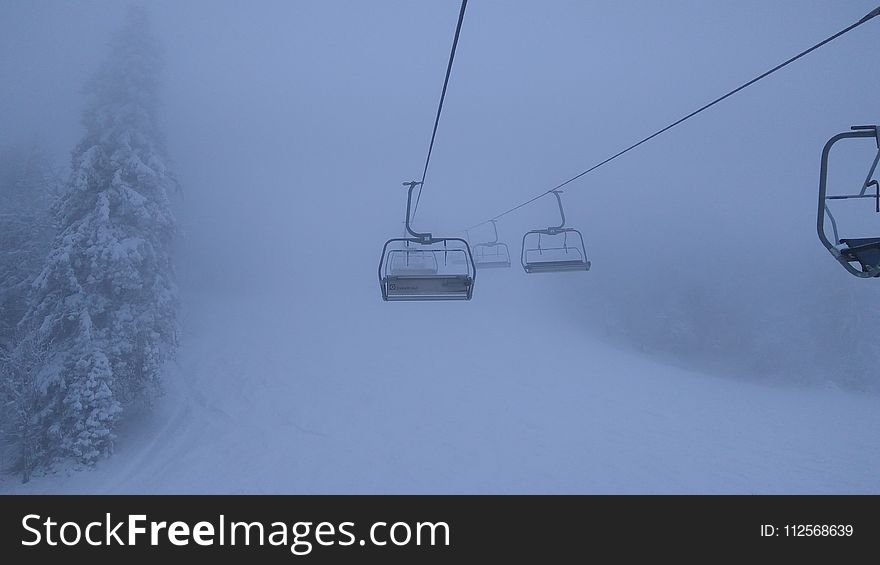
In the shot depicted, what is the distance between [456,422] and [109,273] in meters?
15.1

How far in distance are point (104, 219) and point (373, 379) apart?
1473 centimetres

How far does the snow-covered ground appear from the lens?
1648 cm

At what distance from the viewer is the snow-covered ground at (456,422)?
1648cm

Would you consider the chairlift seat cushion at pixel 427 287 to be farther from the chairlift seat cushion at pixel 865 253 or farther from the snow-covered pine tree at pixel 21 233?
the snow-covered pine tree at pixel 21 233

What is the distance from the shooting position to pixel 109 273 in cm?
1723

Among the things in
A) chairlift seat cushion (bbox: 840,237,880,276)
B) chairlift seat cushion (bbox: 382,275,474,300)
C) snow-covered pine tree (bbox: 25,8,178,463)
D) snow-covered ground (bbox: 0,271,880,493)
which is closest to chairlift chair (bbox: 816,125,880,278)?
chairlift seat cushion (bbox: 840,237,880,276)

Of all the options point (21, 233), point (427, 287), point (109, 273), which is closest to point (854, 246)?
point (427, 287)

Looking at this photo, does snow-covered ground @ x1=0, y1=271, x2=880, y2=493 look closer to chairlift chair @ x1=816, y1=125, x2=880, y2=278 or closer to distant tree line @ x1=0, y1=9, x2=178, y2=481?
distant tree line @ x1=0, y1=9, x2=178, y2=481

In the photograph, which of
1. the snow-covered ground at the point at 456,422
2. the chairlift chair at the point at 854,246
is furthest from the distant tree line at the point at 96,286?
the chairlift chair at the point at 854,246

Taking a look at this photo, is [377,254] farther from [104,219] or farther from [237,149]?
[237,149]

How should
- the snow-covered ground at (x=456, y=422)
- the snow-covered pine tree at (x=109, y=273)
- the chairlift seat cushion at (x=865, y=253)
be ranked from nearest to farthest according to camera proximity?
the chairlift seat cushion at (x=865, y=253), the snow-covered pine tree at (x=109, y=273), the snow-covered ground at (x=456, y=422)

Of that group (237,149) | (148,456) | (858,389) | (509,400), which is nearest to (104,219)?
(148,456)

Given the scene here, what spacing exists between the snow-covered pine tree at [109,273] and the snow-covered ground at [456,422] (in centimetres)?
232

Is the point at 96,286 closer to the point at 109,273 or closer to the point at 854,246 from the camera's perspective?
the point at 109,273
